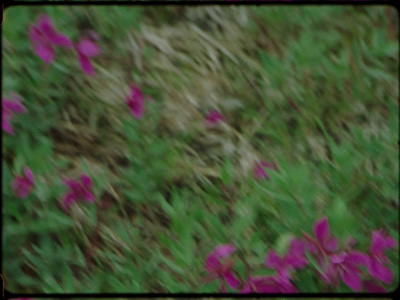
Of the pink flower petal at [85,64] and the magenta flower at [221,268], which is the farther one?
the pink flower petal at [85,64]

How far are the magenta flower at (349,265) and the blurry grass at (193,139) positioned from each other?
59 mm

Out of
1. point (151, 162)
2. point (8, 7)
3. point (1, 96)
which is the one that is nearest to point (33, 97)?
point (1, 96)

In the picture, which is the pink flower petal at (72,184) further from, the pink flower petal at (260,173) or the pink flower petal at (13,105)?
the pink flower petal at (260,173)

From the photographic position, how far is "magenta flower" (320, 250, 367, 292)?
1098mm

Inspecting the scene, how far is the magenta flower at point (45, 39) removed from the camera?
129 centimetres

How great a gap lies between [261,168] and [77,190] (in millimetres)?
375

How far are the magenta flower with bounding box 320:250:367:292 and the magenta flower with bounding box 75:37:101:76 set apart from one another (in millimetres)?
627

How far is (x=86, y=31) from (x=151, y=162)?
14.0 inches

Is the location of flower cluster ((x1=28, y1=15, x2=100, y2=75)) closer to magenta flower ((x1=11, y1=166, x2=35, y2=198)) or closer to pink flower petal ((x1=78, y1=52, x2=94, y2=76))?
pink flower petal ((x1=78, y1=52, x2=94, y2=76))

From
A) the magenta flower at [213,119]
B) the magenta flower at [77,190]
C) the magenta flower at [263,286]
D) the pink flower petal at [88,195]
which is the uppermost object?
the magenta flower at [77,190]

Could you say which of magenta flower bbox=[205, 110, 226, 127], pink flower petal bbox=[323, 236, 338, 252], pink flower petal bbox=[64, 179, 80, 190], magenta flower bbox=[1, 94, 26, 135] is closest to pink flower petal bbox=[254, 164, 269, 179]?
magenta flower bbox=[205, 110, 226, 127]

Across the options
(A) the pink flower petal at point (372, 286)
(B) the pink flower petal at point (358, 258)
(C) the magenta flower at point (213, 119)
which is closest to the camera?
(B) the pink flower petal at point (358, 258)

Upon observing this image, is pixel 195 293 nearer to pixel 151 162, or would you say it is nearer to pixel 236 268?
pixel 236 268

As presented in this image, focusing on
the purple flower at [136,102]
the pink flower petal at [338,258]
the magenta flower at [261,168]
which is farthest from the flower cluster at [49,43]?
the pink flower petal at [338,258]
